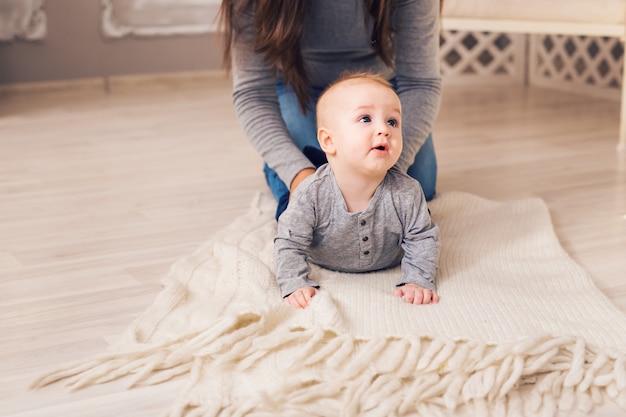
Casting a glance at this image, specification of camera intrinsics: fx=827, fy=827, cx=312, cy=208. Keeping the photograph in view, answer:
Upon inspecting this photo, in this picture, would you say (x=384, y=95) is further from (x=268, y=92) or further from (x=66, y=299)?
(x=66, y=299)

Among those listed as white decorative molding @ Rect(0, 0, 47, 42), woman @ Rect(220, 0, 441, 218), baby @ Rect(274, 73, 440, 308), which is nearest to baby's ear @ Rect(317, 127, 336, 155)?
baby @ Rect(274, 73, 440, 308)

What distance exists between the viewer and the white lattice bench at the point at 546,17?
203cm

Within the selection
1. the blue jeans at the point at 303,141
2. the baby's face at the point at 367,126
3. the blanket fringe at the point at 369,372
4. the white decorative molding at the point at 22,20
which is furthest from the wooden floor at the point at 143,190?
the baby's face at the point at 367,126

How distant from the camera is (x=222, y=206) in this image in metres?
1.64

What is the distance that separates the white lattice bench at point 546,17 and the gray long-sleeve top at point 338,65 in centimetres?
80

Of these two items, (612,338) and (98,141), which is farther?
(98,141)

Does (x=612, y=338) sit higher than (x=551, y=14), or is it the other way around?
(x=551, y=14)

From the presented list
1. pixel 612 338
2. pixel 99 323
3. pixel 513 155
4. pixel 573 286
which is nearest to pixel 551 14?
pixel 513 155

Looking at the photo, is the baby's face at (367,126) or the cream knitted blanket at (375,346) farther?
the baby's face at (367,126)

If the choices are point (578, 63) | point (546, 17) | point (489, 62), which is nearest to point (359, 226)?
point (546, 17)

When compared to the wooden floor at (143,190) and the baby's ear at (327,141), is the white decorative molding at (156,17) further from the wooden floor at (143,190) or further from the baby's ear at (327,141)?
the baby's ear at (327,141)

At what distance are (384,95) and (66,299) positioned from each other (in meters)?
0.54

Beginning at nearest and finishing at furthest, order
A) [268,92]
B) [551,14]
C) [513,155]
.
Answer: [268,92] → [513,155] → [551,14]

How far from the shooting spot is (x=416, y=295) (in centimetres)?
109
